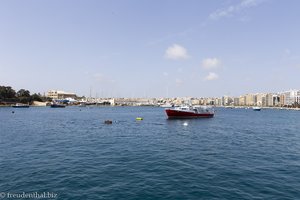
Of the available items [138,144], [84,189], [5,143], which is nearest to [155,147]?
[138,144]

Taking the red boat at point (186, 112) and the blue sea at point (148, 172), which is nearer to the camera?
the blue sea at point (148, 172)

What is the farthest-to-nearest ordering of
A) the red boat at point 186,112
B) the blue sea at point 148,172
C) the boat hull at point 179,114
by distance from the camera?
the red boat at point 186,112, the boat hull at point 179,114, the blue sea at point 148,172

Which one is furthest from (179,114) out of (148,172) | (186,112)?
(148,172)

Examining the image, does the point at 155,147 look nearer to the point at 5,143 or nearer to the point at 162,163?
the point at 162,163

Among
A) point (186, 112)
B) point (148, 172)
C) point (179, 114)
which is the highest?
point (186, 112)

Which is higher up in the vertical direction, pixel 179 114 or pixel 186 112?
pixel 186 112

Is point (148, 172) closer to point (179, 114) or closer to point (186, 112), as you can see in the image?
point (179, 114)

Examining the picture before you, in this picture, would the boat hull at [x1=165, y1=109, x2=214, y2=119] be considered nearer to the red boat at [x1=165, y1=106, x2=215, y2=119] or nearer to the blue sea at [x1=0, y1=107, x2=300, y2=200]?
the red boat at [x1=165, y1=106, x2=215, y2=119]

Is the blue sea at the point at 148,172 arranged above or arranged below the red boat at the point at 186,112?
below

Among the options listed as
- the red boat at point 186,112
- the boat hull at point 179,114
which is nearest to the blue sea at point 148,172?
the boat hull at point 179,114

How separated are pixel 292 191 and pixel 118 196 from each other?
558 inches

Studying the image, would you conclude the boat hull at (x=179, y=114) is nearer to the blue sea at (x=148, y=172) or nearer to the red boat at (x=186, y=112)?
the red boat at (x=186, y=112)

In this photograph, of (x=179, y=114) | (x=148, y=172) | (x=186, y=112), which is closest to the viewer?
(x=148, y=172)

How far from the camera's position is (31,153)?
32.3 metres
